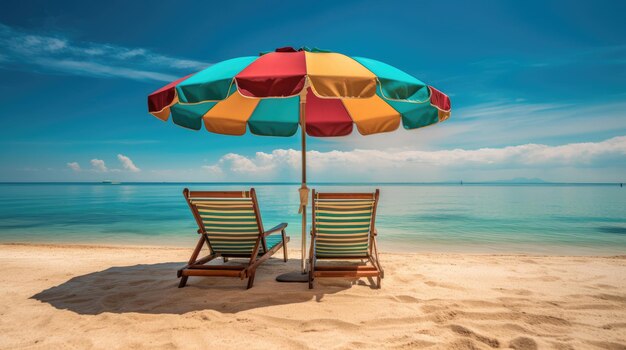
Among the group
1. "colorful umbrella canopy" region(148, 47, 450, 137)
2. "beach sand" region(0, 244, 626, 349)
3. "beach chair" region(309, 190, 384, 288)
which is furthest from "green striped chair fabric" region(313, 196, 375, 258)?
"colorful umbrella canopy" region(148, 47, 450, 137)

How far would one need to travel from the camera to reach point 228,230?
385 centimetres

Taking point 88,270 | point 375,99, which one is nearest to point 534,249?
point 375,99

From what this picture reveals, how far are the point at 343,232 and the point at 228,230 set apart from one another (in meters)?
1.33

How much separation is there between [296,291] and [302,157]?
1.62 m

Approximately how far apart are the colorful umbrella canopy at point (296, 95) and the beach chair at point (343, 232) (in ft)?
3.61

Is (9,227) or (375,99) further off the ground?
(375,99)

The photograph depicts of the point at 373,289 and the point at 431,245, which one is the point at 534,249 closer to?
the point at 431,245

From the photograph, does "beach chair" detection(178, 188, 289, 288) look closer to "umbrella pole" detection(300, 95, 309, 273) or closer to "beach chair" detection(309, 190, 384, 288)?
"umbrella pole" detection(300, 95, 309, 273)

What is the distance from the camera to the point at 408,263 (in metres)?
4.91

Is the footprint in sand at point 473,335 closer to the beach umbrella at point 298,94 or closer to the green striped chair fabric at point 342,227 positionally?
the green striped chair fabric at point 342,227

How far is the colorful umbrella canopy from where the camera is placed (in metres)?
2.83

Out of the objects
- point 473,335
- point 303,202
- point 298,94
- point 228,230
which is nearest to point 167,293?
point 228,230

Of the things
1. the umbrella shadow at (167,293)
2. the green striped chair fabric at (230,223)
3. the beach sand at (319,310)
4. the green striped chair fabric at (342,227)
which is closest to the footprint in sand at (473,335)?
the beach sand at (319,310)

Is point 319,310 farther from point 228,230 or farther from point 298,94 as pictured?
point 298,94
